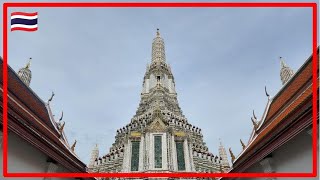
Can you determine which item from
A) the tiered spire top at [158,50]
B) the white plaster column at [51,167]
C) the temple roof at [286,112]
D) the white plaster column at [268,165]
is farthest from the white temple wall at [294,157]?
the tiered spire top at [158,50]

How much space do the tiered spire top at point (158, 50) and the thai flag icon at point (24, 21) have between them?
51.7 m

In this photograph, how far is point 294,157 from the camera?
312 inches

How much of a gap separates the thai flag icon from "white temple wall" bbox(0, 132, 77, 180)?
12.2ft

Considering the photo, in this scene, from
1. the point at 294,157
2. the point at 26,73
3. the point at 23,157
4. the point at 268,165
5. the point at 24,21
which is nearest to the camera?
the point at 294,157

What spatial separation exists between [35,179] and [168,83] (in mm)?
48572

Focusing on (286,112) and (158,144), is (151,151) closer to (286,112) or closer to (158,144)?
(158,144)

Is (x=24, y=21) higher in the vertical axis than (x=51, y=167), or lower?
higher

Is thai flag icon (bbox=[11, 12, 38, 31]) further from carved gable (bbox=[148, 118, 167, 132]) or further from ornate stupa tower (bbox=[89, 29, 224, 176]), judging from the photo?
carved gable (bbox=[148, 118, 167, 132])

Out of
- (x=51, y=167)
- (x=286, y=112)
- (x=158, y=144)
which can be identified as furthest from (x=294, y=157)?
(x=158, y=144)

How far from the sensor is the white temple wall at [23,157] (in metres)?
7.68

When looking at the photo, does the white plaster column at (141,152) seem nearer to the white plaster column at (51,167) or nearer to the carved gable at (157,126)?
the carved gable at (157,126)

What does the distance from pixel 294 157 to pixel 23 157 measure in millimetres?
7888

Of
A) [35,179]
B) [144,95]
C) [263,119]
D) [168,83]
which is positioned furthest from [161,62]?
[35,179]

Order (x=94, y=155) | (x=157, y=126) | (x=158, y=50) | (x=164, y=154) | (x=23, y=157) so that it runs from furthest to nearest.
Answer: (x=158, y=50)
(x=94, y=155)
(x=157, y=126)
(x=164, y=154)
(x=23, y=157)
